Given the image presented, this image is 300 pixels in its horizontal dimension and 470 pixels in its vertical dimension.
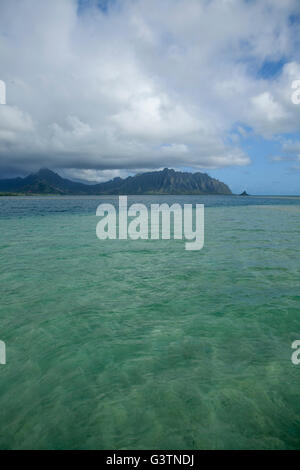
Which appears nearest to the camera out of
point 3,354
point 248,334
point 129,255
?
point 3,354

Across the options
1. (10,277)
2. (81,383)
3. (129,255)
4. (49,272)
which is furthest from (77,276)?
(81,383)

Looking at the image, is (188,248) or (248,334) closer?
(248,334)

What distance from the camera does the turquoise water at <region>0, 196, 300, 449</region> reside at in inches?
189

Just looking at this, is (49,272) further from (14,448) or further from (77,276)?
(14,448)

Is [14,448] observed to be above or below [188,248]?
below

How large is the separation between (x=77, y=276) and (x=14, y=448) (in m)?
9.78

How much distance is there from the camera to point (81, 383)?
19.9 feet

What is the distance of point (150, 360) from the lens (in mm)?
6828

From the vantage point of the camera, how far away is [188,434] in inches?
185

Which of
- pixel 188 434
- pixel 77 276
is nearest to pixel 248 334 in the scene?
pixel 188 434

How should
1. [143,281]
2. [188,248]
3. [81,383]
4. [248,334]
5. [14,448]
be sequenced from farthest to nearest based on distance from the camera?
[188,248]
[143,281]
[248,334]
[81,383]
[14,448]

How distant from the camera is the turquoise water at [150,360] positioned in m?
4.80
